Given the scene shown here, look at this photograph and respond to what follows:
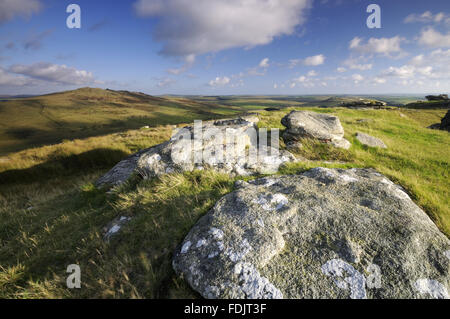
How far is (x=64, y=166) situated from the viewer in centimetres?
Result: 1471

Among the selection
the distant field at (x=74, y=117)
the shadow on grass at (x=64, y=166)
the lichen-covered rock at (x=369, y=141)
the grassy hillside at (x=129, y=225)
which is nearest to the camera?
the grassy hillside at (x=129, y=225)

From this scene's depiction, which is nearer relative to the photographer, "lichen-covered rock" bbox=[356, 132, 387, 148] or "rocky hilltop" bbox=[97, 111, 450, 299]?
"rocky hilltop" bbox=[97, 111, 450, 299]

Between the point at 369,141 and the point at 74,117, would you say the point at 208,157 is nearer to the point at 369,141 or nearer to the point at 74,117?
the point at 369,141

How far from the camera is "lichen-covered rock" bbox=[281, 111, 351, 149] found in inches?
402

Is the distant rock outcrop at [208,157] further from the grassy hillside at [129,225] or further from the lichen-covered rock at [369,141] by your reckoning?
the lichen-covered rock at [369,141]

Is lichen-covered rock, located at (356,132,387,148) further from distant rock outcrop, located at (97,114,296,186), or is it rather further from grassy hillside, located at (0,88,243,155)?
grassy hillside, located at (0,88,243,155)

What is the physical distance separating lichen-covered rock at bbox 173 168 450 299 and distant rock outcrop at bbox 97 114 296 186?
117 inches

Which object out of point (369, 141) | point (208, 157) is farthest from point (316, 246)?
point (369, 141)

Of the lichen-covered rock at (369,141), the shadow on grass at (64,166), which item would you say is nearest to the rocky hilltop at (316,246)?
the lichen-covered rock at (369,141)

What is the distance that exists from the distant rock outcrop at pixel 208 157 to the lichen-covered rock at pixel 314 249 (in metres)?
2.97

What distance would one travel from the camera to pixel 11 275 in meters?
3.71

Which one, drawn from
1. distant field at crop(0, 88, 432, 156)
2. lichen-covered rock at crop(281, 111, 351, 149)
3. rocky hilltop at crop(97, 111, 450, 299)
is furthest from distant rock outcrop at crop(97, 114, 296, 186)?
distant field at crop(0, 88, 432, 156)

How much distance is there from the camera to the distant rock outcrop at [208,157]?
7051mm
